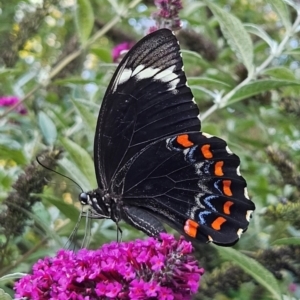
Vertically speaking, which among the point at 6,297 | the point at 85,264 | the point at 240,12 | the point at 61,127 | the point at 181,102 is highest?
the point at 240,12

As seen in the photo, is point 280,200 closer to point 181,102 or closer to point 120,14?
point 181,102

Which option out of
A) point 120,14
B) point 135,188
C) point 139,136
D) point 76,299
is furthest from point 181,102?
point 120,14

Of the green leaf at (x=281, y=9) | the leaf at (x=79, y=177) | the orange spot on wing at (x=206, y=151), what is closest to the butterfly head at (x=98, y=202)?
the leaf at (x=79, y=177)

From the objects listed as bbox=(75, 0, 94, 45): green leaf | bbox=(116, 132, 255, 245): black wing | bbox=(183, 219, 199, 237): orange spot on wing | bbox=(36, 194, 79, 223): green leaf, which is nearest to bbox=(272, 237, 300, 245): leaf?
bbox=(116, 132, 255, 245): black wing

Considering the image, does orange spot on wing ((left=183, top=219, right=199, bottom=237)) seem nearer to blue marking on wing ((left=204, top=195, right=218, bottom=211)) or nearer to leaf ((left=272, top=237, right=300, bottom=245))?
blue marking on wing ((left=204, top=195, right=218, bottom=211))

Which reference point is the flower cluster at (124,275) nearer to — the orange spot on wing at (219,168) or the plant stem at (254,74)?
the orange spot on wing at (219,168)

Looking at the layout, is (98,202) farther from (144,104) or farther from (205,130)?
(205,130)
